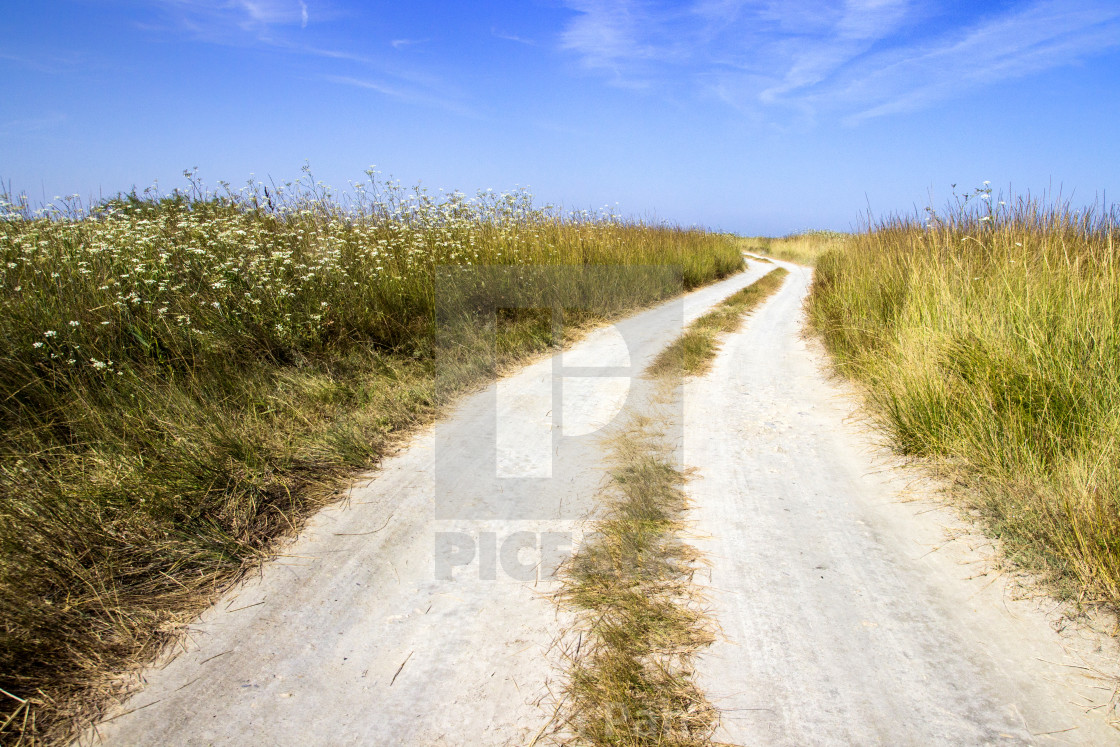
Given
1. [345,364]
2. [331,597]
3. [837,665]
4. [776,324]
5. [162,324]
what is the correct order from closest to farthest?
[837,665], [331,597], [162,324], [345,364], [776,324]

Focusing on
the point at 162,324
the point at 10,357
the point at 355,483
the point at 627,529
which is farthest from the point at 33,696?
the point at 162,324

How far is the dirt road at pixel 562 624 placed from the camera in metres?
1.75

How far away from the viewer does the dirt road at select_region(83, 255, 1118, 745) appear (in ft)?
5.74

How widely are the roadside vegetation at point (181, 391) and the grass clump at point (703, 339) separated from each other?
64.0 inches

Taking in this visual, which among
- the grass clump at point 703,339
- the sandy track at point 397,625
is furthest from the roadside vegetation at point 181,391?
the grass clump at point 703,339

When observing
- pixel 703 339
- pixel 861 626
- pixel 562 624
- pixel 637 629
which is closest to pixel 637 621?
pixel 637 629

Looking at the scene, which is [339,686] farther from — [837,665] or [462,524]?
[837,665]

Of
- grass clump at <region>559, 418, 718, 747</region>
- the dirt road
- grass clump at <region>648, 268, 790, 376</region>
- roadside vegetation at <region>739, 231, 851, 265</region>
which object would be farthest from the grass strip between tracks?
roadside vegetation at <region>739, 231, 851, 265</region>

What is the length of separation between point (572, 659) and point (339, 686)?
0.85 meters

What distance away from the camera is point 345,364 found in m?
5.01

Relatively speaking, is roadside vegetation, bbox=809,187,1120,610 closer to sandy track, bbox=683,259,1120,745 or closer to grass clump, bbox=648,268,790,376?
sandy track, bbox=683,259,1120,745

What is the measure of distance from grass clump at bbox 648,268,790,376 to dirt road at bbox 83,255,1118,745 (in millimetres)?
2133

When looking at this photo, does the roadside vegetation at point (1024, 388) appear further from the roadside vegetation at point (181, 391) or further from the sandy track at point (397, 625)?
the roadside vegetation at point (181, 391)

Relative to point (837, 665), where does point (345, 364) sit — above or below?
above
